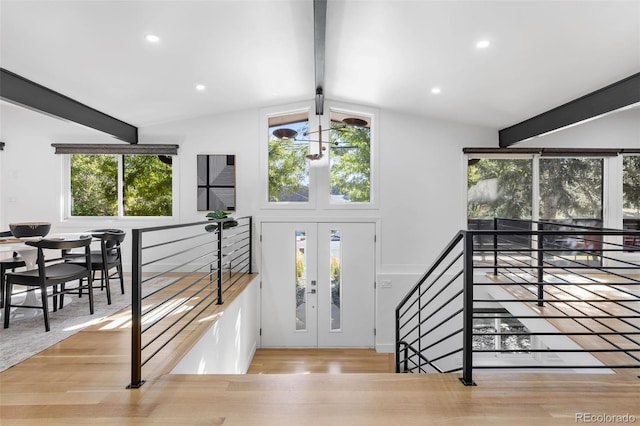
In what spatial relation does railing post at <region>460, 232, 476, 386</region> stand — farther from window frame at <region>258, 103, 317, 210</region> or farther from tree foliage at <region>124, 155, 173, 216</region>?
tree foliage at <region>124, 155, 173, 216</region>

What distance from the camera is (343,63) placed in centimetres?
355

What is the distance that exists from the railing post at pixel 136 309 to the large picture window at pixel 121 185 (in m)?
3.56

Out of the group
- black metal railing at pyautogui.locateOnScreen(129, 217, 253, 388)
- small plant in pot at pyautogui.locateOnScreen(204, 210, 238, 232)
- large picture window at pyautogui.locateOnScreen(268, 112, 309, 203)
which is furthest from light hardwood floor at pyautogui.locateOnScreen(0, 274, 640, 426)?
large picture window at pyautogui.locateOnScreen(268, 112, 309, 203)

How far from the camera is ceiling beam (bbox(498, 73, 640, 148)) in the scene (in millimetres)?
2824

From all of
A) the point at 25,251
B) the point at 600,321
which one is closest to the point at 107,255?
the point at 25,251

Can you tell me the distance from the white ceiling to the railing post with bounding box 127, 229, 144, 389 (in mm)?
1844

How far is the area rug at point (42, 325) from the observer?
2256 mm

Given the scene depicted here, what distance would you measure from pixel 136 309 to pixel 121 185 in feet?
13.1

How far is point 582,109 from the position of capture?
131 inches

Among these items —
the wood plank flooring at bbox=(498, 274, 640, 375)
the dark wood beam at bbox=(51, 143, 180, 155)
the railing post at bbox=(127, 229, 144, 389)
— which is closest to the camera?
the railing post at bbox=(127, 229, 144, 389)

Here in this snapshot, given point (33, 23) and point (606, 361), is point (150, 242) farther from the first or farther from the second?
point (606, 361)

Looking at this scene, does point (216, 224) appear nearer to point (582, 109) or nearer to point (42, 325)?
point (42, 325)

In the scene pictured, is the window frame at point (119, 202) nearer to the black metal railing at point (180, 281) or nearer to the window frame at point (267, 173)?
the black metal railing at point (180, 281)

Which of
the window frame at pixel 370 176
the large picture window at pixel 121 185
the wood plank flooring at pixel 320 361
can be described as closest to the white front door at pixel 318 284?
the wood plank flooring at pixel 320 361
